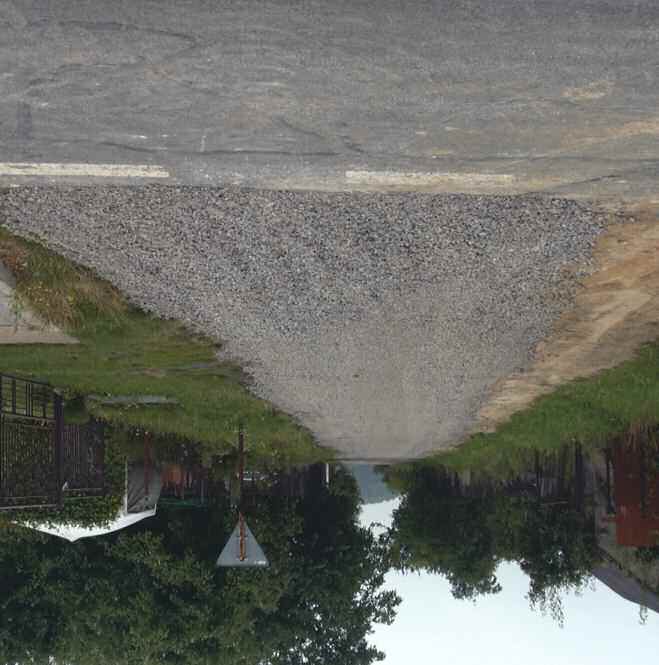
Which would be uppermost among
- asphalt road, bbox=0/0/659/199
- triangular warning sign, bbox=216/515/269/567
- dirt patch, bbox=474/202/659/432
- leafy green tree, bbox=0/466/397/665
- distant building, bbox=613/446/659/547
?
asphalt road, bbox=0/0/659/199

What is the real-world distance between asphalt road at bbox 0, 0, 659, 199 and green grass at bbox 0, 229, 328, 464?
218 centimetres

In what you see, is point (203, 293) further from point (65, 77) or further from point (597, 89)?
point (597, 89)

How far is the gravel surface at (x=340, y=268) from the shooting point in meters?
5.40

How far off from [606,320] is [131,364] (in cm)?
477

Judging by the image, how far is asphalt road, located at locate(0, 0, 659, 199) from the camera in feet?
11.8

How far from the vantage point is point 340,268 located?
6.20 m

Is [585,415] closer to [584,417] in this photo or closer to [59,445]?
[584,417]

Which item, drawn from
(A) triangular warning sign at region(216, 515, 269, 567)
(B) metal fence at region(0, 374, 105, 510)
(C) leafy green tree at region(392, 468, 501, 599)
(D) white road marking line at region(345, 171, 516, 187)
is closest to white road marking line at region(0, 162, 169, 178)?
(D) white road marking line at region(345, 171, 516, 187)

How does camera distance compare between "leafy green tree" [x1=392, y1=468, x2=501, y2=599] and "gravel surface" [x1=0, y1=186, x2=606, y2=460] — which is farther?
"leafy green tree" [x1=392, y1=468, x2=501, y2=599]

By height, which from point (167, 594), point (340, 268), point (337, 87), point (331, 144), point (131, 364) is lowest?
point (167, 594)

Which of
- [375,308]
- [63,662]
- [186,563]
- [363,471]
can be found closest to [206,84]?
[375,308]

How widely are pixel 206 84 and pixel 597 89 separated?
195cm

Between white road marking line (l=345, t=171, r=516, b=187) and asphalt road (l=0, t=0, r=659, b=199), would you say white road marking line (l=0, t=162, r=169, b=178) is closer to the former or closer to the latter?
asphalt road (l=0, t=0, r=659, b=199)

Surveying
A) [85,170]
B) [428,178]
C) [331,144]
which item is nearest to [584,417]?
[428,178]
